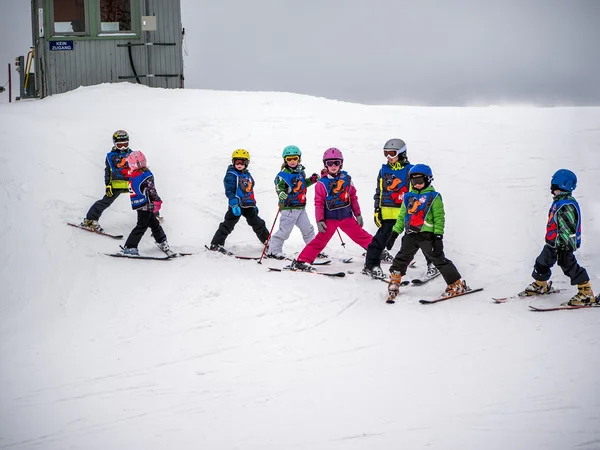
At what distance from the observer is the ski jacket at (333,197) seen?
31.9 feet

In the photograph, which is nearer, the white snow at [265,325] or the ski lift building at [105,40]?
the white snow at [265,325]

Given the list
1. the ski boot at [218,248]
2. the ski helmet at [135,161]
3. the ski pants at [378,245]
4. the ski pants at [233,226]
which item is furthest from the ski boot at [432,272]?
the ski helmet at [135,161]

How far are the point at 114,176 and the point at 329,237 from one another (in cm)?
355

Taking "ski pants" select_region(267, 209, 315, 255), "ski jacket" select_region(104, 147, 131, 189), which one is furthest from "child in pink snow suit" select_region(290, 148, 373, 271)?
"ski jacket" select_region(104, 147, 131, 189)

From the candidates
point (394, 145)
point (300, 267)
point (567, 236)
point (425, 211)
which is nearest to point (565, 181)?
point (567, 236)

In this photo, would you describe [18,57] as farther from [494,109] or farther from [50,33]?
[494,109]

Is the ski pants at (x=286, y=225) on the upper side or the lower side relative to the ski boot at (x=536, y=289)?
upper

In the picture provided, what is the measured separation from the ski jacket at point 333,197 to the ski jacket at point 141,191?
7.54 ft

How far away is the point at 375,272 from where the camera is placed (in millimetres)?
9539

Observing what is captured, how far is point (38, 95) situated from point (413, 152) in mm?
11578

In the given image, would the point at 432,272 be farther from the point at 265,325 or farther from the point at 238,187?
the point at 238,187

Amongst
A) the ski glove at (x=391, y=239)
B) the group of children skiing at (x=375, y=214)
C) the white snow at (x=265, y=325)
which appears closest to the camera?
the white snow at (x=265, y=325)

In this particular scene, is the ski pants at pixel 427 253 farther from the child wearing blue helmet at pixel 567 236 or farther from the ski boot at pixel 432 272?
the child wearing blue helmet at pixel 567 236

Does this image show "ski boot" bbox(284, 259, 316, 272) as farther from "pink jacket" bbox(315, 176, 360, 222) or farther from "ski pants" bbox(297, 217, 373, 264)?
"pink jacket" bbox(315, 176, 360, 222)
